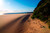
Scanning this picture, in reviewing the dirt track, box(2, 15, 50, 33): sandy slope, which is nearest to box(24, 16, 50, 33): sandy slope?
box(2, 15, 50, 33): sandy slope

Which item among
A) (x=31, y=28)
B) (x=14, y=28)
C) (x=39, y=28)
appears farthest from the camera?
(x=14, y=28)

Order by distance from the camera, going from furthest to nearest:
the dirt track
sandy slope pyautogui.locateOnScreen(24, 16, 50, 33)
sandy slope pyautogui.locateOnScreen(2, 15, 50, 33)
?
the dirt track, sandy slope pyautogui.locateOnScreen(2, 15, 50, 33), sandy slope pyautogui.locateOnScreen(24, 16, 50, 33)

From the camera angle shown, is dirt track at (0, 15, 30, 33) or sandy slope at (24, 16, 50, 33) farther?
dirt track at (0, 15, 30, 33)

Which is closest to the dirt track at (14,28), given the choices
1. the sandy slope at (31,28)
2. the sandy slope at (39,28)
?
the sandy slope at (31,28)

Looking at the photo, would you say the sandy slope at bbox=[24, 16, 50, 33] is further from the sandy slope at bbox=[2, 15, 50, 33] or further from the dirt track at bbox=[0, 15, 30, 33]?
the dirt track at bbox=[0, 15, 30, 33]

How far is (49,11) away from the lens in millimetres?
9008

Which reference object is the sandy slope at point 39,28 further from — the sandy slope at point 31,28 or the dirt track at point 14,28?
the dirt track at point 14,28

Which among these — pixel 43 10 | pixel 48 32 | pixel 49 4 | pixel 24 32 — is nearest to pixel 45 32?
pixel 48 32

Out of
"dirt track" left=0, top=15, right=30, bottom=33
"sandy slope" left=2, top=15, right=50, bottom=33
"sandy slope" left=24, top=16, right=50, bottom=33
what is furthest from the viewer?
"dirt track" left=0, top=15, right=30, bottom=33

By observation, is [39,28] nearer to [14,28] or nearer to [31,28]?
[31,28]

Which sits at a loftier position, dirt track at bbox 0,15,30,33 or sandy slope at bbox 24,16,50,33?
sandy slope at bbox 24,16,50,33

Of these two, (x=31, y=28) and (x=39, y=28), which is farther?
(x=31, y=28)

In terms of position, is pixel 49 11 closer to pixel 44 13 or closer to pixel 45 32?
pixel 44 13

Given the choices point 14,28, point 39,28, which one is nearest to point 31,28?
point 39,28
